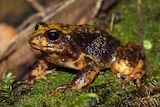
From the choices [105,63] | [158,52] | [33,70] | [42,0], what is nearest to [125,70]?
[105,63]

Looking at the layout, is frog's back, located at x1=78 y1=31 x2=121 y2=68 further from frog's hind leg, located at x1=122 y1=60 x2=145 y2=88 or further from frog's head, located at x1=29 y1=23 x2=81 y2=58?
frog's hind leg, located at x1=122 y1=60 x2=145 y2=88

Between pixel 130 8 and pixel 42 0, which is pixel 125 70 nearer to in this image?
Answer: pixel 130 8

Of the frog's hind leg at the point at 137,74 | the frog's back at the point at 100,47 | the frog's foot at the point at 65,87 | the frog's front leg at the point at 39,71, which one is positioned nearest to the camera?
the frog's foot at the point at 65,87

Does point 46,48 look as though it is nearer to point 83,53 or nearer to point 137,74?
point 83,53

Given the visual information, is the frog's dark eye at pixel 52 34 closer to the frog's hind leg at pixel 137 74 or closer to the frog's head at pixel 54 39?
the frog's head at pixel 54 39

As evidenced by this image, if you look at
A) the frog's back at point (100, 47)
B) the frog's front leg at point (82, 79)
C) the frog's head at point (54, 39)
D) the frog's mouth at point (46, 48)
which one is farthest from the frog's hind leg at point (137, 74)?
the frog's mouth at point (46, 48)

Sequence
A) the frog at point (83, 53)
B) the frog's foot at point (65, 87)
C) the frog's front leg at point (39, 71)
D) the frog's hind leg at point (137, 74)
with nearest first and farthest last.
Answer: the frog's foot at point (65, 87) → the frog at point (83, 53) → the frog's hind leg at point (137, 74) → the frog's front leg at point (39, 71)
